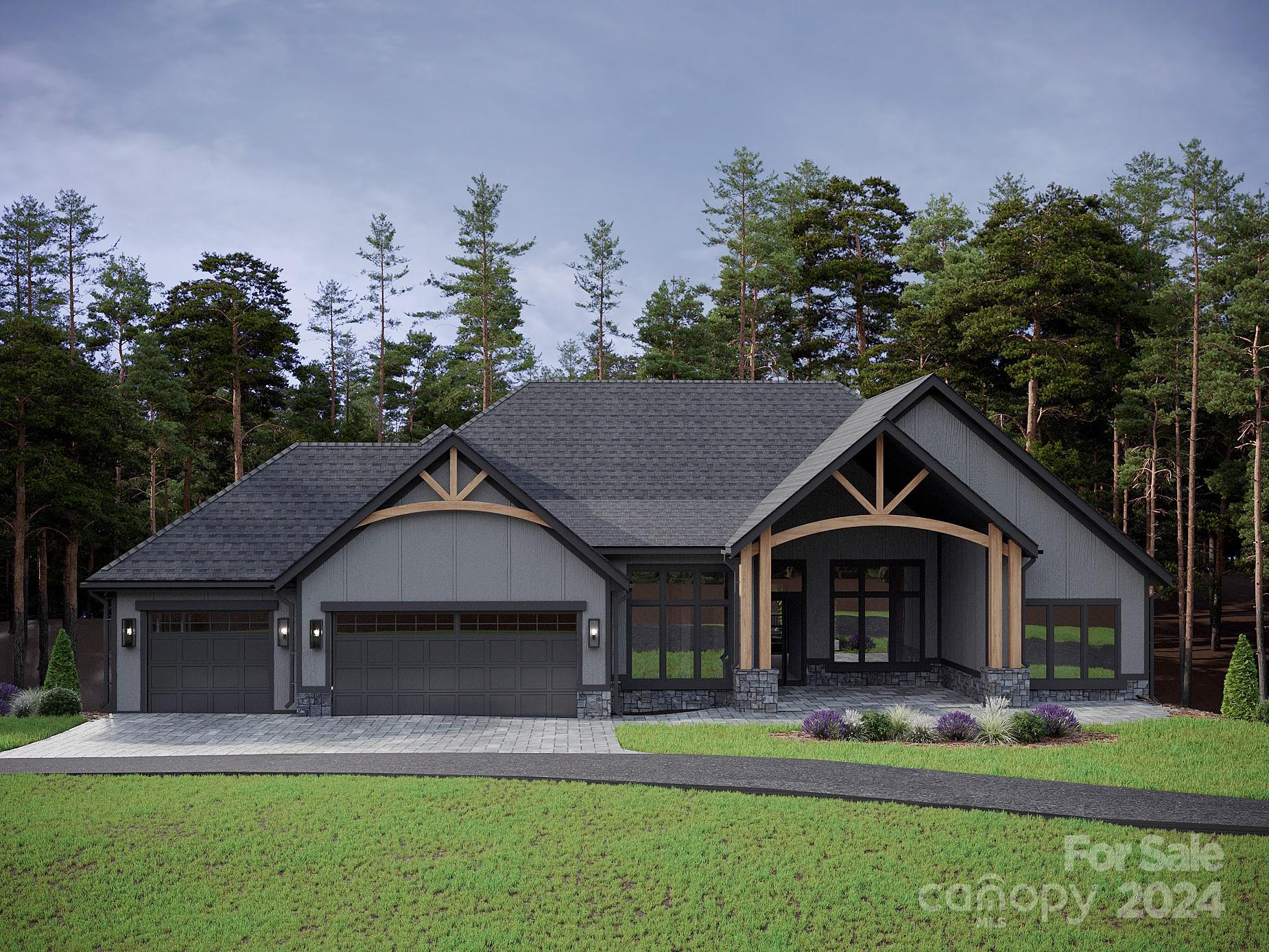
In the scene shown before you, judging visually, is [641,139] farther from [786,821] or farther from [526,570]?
[786,821]

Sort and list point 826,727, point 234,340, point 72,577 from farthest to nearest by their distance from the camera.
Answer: point 234,340 < point 72,577 < point 826,727

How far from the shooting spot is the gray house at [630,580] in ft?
53.2

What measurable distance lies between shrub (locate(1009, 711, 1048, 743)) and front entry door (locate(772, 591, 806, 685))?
5.83 m

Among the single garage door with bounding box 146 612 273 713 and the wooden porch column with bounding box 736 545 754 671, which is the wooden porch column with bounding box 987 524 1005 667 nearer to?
the wooden porch column with bounding box 736 545 754 671

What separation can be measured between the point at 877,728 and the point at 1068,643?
608cm

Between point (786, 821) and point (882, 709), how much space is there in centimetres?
672

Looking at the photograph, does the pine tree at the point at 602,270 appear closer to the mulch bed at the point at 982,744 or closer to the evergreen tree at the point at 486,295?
the evergreen tree at the point at 486,295

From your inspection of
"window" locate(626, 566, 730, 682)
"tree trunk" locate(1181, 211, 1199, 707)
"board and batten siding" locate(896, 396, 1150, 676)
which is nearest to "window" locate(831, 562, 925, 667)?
"board and batten siding" locate(896, 396, 1150, 676)

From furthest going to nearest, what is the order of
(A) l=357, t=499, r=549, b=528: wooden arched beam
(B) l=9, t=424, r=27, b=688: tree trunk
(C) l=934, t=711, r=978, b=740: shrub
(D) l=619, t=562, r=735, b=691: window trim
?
(B) l=9, t=424, r=27, b=688: tree trunk, (D) l=619, t=562, r=735, b=691: window trim, (A) l=357, t=499, r=549, b=528: wooden arched beam, (C) l=934, t=711, r=978, b=740: shrub

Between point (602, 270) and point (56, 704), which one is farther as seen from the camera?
point (602, 270)

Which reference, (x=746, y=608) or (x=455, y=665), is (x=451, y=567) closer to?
(x=455, y=665)

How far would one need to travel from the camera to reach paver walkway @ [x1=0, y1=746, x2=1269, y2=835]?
979 cm

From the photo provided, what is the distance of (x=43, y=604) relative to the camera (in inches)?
1217

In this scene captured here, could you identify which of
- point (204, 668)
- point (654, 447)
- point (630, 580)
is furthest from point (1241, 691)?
point (204, 668)
